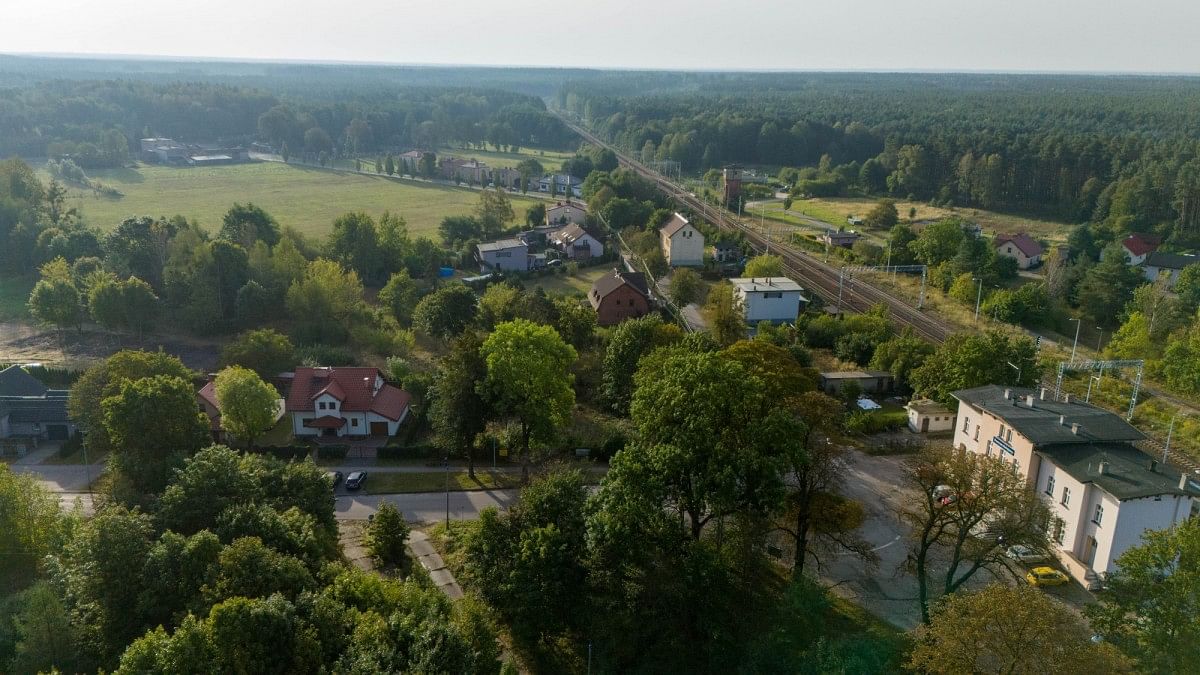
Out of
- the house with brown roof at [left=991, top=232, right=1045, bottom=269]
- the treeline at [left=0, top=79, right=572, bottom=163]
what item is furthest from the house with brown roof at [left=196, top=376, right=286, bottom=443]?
the treeline at [left=0, top=79, right=572, bottom=163]

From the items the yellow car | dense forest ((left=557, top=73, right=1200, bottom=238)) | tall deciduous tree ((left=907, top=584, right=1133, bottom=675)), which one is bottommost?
the yellow car

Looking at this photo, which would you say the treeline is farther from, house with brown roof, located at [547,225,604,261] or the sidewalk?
the sidewalk

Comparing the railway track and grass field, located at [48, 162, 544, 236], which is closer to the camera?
the railway track

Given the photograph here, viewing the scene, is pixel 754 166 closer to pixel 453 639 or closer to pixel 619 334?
pixel 619 334

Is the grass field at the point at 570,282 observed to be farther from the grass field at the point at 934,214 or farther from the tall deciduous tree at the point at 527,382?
the grass field at the point at 934,214

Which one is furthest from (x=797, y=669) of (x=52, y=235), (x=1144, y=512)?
(x=52, y=235)

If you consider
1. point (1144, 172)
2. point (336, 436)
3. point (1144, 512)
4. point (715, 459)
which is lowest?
point (336, 436)

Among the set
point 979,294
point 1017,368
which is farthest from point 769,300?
point 1017,368
